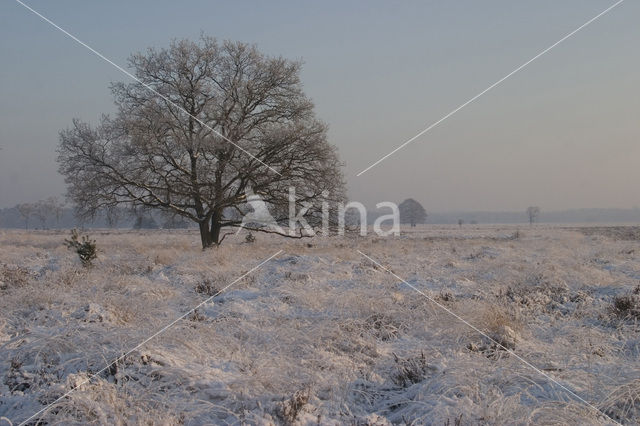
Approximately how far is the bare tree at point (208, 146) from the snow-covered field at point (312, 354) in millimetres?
8352

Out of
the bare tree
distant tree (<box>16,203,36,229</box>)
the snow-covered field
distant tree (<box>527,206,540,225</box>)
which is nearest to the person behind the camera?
the snow-covered field

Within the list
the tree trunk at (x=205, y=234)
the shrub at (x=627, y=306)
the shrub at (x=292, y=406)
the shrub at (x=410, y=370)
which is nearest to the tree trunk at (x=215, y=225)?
the tree trunk at (x=205, y=234)

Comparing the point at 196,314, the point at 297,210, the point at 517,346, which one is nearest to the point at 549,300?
the point at 517,346

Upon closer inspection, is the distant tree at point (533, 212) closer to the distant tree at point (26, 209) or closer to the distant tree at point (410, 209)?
the distant tree at point (410, 209)

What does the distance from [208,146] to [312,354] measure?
12918 millimetres

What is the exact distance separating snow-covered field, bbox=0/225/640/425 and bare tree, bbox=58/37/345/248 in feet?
27.4

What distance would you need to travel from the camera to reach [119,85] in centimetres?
1653

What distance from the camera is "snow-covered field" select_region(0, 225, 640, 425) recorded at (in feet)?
11.2

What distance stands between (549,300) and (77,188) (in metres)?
15.8

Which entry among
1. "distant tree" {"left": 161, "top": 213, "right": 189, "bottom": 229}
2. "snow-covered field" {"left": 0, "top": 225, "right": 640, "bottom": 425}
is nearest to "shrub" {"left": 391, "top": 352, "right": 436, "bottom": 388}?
"snow-covered field" {"left": 0, "top": 225, "right": 640, "bottom": 425}

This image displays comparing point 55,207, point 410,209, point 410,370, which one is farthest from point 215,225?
point 55,207

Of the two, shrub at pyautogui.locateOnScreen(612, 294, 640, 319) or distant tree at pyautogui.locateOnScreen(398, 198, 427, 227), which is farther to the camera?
distant tree at pyautogui.locateOnScreen(398, 198, 427, 227)

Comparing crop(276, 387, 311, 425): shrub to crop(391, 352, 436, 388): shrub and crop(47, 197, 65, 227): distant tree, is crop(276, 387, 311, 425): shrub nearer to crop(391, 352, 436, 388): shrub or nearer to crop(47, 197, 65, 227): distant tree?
crop(391, 352, 436, 388): shrub

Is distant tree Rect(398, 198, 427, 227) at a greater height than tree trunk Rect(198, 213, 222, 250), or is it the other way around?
distant tree Rect(398, 198, 427, 227)
